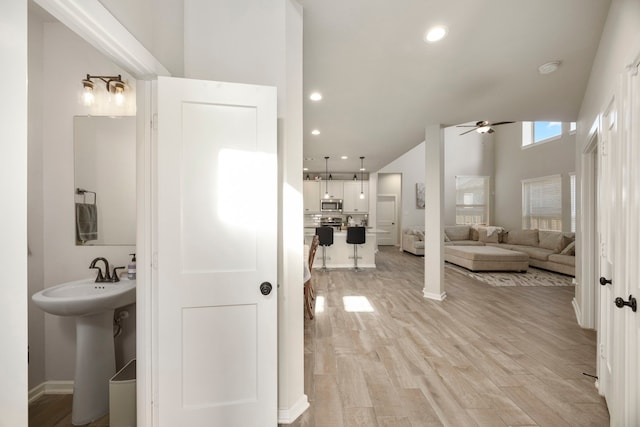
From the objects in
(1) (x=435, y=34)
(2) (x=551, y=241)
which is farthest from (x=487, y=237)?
(1) (x=435, y=34)

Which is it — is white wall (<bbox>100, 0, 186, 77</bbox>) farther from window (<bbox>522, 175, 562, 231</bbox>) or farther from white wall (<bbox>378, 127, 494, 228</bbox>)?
window (<bbox>522, 175, 562, 231</bbox>)

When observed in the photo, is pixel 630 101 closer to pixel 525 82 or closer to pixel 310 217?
pixel 525 82

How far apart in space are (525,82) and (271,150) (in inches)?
124

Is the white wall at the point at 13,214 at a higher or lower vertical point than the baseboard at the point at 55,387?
higher

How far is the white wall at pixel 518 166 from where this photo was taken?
734 cm

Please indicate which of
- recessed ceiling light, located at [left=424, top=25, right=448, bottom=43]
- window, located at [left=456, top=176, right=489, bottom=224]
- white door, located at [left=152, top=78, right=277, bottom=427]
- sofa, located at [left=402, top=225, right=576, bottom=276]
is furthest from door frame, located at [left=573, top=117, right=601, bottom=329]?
window, located at [left=456, top=176, right=489, bottom=224]

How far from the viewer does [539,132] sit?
8398 millimetres

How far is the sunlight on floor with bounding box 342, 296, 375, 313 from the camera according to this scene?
Result: 150 inches

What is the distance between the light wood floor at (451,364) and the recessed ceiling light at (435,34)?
9.26ft

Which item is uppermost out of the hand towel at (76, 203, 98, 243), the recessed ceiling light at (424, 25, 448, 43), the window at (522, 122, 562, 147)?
the window at (522, 122, 562, 147)

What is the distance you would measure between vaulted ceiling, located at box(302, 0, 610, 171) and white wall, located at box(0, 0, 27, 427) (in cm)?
167

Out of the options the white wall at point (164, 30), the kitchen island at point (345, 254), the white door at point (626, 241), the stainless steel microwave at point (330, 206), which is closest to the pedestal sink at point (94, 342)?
the white wall at point (164, 30)

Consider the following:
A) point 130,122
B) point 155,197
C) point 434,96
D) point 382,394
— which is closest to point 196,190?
point 155,197

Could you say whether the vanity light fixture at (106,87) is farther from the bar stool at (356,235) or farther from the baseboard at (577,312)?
the baseboard at (577,312)
